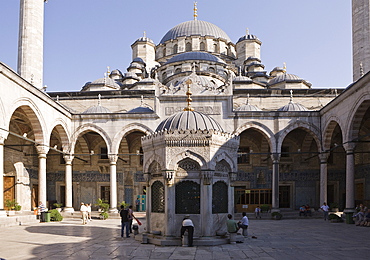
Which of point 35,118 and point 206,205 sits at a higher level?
point 35,118

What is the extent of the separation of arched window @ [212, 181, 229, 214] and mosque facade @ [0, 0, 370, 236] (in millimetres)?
24

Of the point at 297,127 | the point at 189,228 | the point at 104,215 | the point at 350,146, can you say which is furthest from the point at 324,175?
the point at 189,228

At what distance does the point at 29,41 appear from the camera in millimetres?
20734

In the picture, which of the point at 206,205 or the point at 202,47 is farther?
the point at 202,47

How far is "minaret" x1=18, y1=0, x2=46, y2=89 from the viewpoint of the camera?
20672mm

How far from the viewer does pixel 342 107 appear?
53.0ft

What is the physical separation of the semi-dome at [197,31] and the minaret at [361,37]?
15.6m

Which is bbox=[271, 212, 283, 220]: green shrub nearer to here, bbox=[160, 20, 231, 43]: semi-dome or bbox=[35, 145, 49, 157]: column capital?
bbox=[35, 145, 49, 157]: column capital

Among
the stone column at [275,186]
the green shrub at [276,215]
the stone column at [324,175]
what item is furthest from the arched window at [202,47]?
the green shrub at [276,215]

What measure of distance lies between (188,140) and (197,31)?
2617 cm

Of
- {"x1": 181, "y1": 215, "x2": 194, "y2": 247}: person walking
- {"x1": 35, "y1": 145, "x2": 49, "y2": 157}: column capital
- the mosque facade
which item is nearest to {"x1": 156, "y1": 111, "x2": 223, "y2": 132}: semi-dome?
the mosque facade

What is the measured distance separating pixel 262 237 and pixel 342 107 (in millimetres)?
7915

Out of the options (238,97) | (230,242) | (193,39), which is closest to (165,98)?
(238,97)

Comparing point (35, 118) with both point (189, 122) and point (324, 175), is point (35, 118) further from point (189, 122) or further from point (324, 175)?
point (324, 175)
